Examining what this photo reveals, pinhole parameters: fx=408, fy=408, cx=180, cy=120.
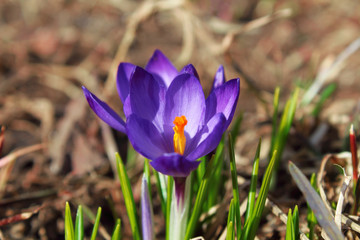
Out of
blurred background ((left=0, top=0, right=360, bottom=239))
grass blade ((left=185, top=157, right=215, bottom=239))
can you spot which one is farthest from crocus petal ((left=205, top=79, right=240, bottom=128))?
blurred background ((left=0, top=0, right=360, bottom=239))

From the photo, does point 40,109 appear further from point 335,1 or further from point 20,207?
point 335,1

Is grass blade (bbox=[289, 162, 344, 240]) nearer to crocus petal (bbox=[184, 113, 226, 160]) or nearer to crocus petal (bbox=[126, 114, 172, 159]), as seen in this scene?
crocus petal (bbox=[184, 113, 226, 160])

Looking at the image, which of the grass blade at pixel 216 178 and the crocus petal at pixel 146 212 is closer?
the crocus petal at pixel 146 212

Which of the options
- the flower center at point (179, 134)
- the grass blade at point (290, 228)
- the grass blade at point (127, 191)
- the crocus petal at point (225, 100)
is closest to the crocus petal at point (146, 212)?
the grass blade at point (127, 191)

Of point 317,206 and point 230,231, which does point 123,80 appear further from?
point 317,206

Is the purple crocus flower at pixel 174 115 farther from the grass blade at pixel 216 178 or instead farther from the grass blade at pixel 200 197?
the grass blade at pixel 216 178
